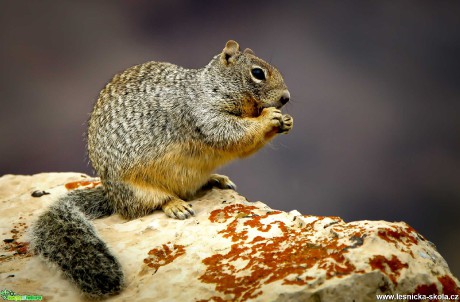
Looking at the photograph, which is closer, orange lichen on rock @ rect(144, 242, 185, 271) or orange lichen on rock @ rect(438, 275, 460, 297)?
orange lichen on rock @ rect(438, 275, 460, 297)

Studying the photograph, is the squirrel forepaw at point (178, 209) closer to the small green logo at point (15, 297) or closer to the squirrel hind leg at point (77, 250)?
the squirrel hind leg at point (77, 250)

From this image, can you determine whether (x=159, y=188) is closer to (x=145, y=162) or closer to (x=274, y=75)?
(x=145, y=162)

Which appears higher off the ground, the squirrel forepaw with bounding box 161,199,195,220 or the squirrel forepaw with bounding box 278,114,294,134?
the squirrel forepaw with bounding box 278,114,294,134

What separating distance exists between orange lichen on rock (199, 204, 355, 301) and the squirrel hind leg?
2.21 feet

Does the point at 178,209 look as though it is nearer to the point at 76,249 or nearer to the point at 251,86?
the point at 76,249

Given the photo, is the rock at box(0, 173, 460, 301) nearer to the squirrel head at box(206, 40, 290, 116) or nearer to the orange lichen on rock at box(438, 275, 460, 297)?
the orange lichen on rock at box(438, 275, 460, 297)

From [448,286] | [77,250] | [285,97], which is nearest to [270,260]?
[448,286]

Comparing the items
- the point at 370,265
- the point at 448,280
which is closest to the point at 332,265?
the point at 370,265

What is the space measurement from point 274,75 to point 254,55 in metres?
0.44

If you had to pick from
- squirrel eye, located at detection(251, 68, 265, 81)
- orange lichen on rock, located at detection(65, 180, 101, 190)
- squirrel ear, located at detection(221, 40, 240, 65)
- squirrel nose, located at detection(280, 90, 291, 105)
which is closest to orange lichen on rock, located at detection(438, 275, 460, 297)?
squirrel nose, located at detection(280, 90, 291, 105)

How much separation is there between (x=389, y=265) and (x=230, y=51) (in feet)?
8.72

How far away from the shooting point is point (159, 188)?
4820 millimetres

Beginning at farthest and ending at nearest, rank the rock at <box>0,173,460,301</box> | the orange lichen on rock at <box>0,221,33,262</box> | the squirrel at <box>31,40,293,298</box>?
1. the squirrel at <box>31,40,293,298</box>
2. the orange lichen on rock at <box>0,221,33,262</box>
3. the rock at <box>0,173,460,301</box>

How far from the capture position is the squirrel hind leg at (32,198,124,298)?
3619 mm
